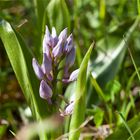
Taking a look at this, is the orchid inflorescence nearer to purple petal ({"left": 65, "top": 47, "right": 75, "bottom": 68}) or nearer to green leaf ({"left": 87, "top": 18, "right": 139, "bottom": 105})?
purple petal ({"left": 65, "top": 47, "right": 75, "bottom": 68})

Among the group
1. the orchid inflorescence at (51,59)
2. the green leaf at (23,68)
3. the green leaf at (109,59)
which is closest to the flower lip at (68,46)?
the orchid inflorescence at (51,59)

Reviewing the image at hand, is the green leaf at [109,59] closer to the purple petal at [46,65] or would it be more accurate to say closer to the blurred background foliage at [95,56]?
the blurred background foliage at [95,56]

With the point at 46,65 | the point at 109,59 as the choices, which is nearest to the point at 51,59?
the point at 46,65

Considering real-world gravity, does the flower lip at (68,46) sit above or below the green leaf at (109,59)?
above

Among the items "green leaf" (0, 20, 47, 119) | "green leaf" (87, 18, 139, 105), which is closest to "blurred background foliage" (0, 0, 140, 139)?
"green leaf" (87, 18, 139, 105)

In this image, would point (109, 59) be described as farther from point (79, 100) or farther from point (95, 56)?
point (79, 100)
